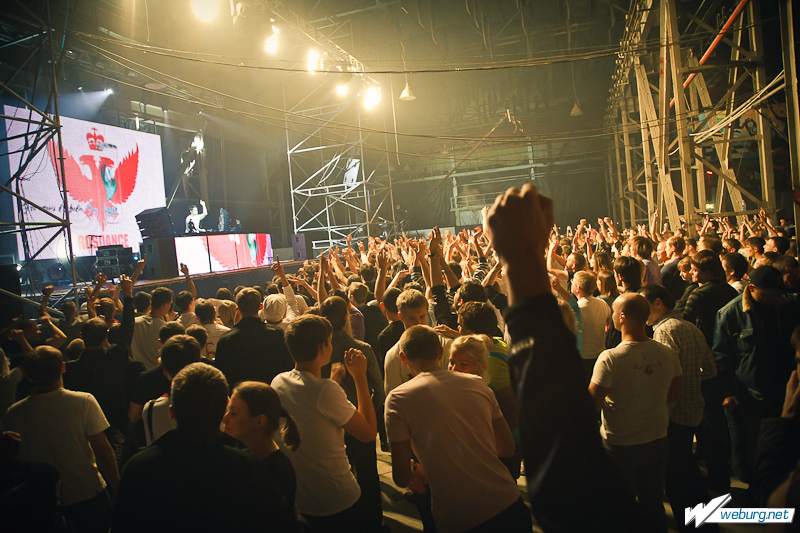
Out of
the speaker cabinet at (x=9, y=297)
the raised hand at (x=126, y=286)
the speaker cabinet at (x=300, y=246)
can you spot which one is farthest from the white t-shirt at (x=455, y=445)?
the speaker cabinet at (x=300, y=246)

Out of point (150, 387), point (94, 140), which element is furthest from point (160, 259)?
point (150, 387)

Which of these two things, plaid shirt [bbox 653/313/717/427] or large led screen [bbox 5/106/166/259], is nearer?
plaid shirt [bbox 653/313/717/427]

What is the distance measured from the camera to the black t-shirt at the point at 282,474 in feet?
6.29

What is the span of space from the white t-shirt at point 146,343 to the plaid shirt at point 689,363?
4383 millimetres

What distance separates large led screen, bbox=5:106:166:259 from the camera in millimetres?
11578

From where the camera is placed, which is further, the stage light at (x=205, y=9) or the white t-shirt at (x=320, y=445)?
the stage light at (x=205, y=9)

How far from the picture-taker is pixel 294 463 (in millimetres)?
2342

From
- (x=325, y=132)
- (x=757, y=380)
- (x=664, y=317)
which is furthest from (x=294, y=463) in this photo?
(x=325, y=132)

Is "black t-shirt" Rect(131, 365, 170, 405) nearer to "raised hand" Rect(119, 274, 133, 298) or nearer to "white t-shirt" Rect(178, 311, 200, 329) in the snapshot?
"raised hand" Rect(119, 274, 133, 298)

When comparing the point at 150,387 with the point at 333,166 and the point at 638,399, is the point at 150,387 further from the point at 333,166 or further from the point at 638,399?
the point at 333,166

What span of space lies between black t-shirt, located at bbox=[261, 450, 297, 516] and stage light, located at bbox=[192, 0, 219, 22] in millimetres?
15010

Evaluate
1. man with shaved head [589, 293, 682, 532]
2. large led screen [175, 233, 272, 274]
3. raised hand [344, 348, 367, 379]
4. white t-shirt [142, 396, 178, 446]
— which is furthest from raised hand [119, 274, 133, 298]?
large led screen [175, 233, 272, 274]

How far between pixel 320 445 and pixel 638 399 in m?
1.79

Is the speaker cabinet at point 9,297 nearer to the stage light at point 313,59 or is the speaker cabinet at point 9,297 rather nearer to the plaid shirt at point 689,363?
the plaid shirt at point 689,363
